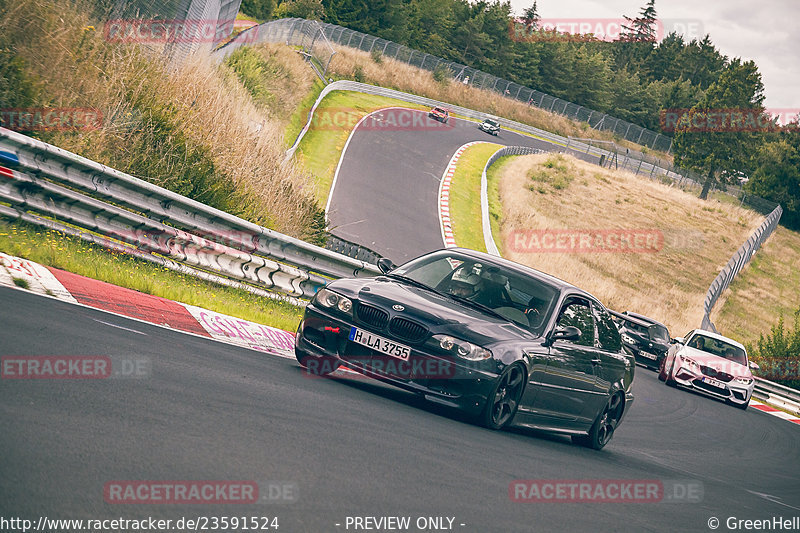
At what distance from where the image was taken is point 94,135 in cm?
1200

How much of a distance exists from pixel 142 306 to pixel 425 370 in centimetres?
295

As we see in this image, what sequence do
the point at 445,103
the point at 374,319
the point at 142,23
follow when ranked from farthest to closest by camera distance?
the point at 445,103, the point at 142,23, the point at 374,319

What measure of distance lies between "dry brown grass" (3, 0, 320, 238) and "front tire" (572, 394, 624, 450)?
249 inches

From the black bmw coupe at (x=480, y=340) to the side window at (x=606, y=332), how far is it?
0.01 meters

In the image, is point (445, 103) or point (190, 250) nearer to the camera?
point (190, 250)

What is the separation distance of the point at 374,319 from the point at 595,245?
126 feet

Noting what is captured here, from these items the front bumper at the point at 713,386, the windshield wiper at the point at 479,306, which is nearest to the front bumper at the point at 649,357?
the front bumper at the point at 713,386

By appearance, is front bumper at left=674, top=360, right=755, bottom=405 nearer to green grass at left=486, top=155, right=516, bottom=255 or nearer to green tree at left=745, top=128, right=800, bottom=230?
green grass at left=486, top=155, right=516, bottom=255

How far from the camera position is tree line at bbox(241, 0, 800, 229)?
252 feet

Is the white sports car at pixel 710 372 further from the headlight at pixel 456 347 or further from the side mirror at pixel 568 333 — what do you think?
the headlight at pixel 456 347

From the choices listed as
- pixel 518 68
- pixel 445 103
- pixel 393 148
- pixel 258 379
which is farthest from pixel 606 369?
pixel 518 68

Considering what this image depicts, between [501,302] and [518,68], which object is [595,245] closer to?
[501,302]

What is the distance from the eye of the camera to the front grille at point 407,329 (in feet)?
26.6

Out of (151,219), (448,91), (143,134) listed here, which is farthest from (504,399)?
(448,91)
